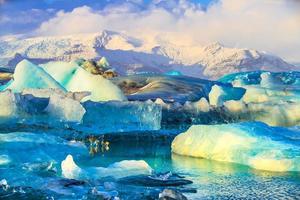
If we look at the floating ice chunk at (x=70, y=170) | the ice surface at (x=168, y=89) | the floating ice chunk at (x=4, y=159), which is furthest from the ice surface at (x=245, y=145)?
the ice surface at (x=168, y=89)

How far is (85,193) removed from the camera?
8844 millimetres

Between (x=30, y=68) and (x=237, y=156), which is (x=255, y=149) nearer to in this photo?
(x=237, y=156)

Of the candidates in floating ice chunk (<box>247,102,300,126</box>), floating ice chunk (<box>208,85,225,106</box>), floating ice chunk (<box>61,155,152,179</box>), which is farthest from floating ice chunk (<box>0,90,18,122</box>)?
floating ice chunk (<box>208,85,225,106</box>)

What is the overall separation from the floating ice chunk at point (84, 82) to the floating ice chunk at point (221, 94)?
6266mm

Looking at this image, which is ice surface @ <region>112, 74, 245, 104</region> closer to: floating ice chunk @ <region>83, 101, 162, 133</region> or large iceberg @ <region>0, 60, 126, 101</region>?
large iceberg @ <region>0, 60, 126, 101</region>

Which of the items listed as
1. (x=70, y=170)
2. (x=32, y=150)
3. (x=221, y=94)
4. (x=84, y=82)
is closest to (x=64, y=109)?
(x=32, y=150)

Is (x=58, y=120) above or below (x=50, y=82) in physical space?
below

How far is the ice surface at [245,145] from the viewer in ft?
40.8

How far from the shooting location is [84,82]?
846 inches

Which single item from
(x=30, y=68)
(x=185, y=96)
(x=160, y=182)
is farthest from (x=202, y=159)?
(x=185, y=96)

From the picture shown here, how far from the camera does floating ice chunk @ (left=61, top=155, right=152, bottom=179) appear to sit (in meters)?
10.3

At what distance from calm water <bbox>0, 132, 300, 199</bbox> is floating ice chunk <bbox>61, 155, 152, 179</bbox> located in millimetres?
295

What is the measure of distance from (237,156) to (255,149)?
1.48 ft

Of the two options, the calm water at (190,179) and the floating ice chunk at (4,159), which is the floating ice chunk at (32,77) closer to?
the calm water at (190,179)
